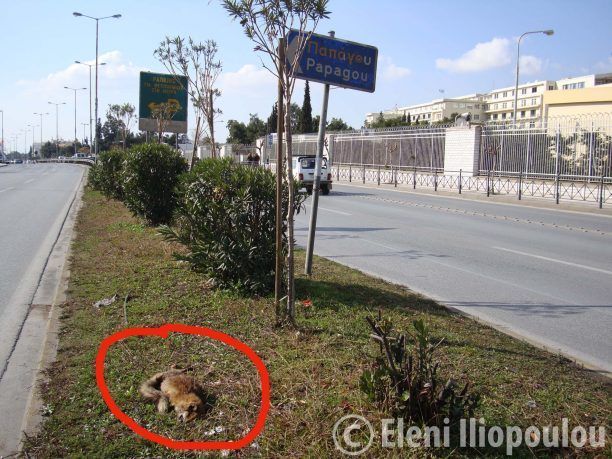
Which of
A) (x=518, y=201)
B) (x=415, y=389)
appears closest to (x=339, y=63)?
(x=415, y=389)

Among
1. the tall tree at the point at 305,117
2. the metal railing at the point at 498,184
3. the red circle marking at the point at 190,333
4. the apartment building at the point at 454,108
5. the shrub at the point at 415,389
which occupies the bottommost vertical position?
the red circle marking at the point at 190,333

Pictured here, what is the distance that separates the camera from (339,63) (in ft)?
24.2

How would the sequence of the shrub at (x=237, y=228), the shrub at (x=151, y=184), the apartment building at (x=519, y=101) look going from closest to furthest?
1. the shrub at (x=237, y=228)
2. the shrub at (x=151, y=184)
3. the apartment building at (x=519, y=101)

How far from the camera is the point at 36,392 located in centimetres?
443

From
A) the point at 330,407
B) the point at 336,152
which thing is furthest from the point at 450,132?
the point at 330,407

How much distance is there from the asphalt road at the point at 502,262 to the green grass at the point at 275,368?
2.87 ft

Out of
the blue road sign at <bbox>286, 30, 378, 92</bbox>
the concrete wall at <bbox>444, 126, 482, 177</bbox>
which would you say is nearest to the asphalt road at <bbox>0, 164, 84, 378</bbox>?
the blue road sign at <bbox>286, 30, 378, 92</bbox>

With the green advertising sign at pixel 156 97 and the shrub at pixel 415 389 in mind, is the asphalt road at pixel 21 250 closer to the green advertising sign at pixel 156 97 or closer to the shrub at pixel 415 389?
the shrub at pixel 415 389

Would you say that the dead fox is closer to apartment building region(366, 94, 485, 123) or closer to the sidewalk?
the sidewalk

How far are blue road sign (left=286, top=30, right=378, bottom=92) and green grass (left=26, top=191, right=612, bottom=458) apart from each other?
2481 mm

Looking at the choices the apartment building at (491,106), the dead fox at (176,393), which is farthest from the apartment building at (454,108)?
the dead fox at (176,393)

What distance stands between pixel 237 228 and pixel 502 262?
228 inches
